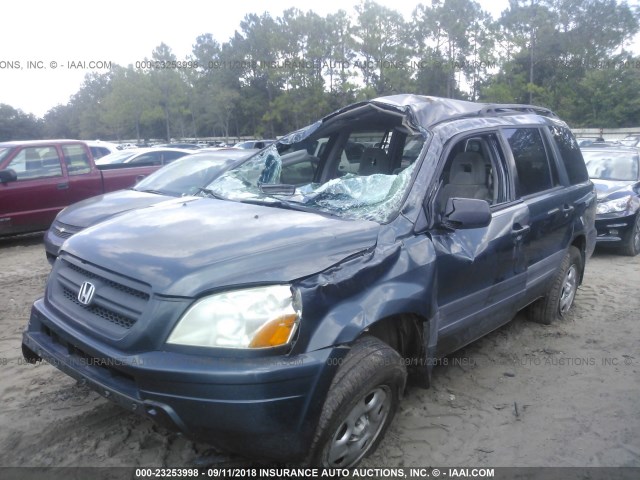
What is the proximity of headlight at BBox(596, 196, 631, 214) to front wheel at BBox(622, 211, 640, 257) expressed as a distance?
11.4 inches

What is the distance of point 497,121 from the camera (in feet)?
12.4

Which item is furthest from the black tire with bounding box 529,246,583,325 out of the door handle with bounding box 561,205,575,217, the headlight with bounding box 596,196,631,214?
the headlight with bounding box 596,196,631,214

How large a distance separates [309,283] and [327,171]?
2026mm

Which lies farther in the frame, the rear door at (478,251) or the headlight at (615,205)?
the headlight at (615,205)

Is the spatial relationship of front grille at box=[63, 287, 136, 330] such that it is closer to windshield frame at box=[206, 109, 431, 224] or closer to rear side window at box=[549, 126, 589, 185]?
windshield frame at box=[206, 109, 431, 224]

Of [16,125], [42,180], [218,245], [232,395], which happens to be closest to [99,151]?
[42,180]

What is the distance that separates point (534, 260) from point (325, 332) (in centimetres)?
240

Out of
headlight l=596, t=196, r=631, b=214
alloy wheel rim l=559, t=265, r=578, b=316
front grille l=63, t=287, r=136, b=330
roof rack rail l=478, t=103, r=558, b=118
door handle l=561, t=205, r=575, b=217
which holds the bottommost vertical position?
alloy wheel rim l=559, t=265, r=578, b=316

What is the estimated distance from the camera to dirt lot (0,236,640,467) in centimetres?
280

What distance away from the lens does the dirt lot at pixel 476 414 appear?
280cm

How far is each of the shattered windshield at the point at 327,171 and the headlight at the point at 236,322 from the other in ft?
3.40

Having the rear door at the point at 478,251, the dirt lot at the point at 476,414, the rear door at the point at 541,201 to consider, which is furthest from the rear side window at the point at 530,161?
the dirt lot at the point at 476,414

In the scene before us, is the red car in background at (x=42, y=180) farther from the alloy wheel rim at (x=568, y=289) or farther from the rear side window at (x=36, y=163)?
the alloy wheel rim at (x=568, y=289)

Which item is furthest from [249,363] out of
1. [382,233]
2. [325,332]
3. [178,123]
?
[178,123]
